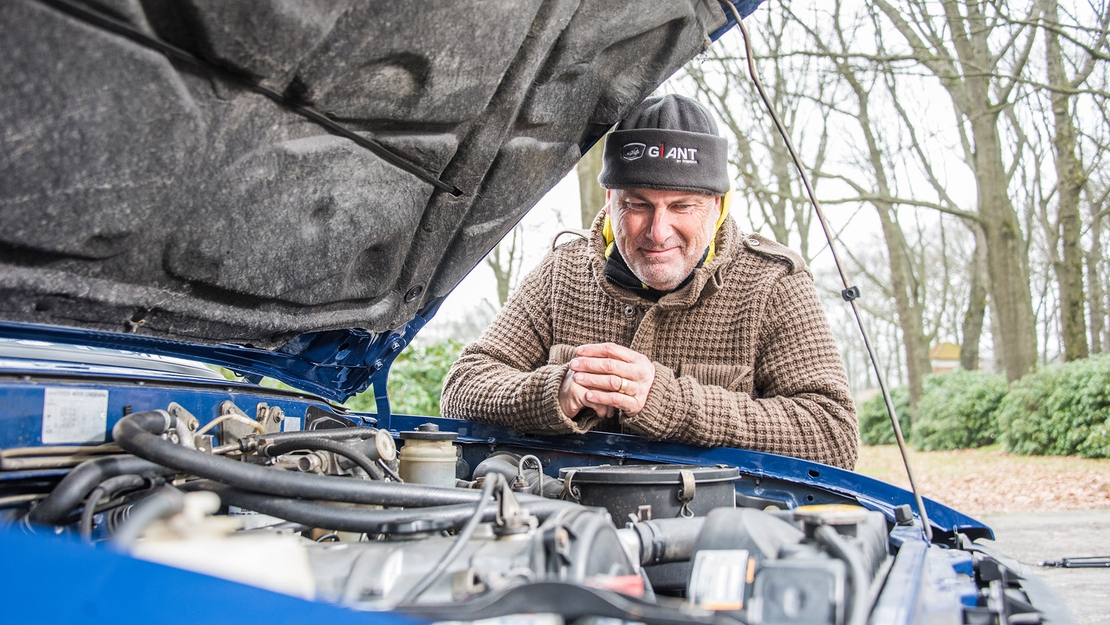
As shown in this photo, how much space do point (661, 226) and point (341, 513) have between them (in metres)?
1.76

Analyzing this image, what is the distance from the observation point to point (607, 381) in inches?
95.7

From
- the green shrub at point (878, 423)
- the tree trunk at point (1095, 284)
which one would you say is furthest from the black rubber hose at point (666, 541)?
the tree trunk at point (1095, 284)

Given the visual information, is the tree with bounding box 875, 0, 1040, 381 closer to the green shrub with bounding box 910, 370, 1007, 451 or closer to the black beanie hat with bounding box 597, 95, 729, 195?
the green shrub with bounding box 910, 370, 1007, 451

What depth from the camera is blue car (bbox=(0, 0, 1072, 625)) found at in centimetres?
105

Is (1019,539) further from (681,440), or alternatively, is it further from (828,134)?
(828,134)

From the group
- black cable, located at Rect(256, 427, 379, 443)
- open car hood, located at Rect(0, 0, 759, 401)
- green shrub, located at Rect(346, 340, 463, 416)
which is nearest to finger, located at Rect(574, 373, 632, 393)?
open car hood, located at Rect(0, 0, 759, 401)

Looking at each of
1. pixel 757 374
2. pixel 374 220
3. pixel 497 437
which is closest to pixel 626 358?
pixel 497 437

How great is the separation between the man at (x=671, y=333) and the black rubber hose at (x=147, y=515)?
1.43 meters

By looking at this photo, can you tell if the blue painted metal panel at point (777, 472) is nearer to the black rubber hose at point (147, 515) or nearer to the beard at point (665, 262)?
the beard at point (665, 262)

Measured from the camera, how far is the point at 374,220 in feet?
6.07

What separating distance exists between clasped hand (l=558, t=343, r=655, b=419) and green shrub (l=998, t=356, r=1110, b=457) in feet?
33.2

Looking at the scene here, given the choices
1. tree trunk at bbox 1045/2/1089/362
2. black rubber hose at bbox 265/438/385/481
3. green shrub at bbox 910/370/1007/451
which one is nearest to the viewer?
black rubber hose at bbox 265/438/385/481

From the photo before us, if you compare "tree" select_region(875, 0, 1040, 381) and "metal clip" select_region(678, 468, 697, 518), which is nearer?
"metal clip" select_region(678, 468, 697, 518)

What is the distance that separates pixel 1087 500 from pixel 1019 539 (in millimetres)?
2488
